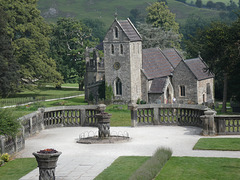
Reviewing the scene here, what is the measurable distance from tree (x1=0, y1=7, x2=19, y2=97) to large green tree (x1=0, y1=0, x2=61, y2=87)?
5067mm

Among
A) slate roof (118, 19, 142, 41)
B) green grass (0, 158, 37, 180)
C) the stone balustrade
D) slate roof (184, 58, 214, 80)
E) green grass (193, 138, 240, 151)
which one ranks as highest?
slate roof (118, 19, 142, 41)

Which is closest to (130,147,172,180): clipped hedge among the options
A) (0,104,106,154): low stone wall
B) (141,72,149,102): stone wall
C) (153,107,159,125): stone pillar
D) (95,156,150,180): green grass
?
(95,156,150,180): green grass

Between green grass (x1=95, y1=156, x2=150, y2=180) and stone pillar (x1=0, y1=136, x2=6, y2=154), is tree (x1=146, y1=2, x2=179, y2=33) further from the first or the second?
green grass (x1=95, y1=156, x2=150, y2=180)

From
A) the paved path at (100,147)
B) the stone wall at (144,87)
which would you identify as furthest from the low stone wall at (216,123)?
the stone wall at (144,87)

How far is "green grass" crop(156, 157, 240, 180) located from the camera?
71.5 feet

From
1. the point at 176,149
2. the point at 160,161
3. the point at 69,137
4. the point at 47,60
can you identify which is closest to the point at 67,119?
the point at 69,137

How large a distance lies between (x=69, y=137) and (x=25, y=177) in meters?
10.2

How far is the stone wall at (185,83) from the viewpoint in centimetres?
7694

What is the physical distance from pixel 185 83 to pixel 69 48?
3087cm

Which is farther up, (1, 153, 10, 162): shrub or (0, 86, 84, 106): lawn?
(0, 86, 84, 106): lawn

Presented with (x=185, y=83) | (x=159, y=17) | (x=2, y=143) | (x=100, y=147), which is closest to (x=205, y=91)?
(x=185, y=83)

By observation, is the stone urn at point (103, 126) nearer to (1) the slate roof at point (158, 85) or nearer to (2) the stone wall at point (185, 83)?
(1) the slate roof at point (158, 85)

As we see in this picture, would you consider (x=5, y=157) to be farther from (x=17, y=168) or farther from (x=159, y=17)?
(x=159, y=17)

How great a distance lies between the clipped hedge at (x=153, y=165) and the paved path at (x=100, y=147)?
1.35 metres
